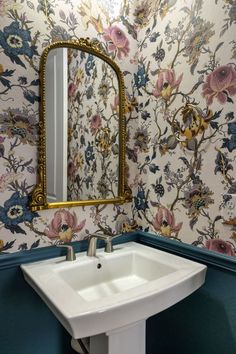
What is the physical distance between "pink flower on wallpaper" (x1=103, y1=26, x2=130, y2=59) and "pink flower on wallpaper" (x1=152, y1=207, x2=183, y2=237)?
809mm

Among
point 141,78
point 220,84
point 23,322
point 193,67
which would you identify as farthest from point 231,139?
point 23,322

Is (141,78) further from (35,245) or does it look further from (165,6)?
(35,245)

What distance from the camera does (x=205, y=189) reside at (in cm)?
111

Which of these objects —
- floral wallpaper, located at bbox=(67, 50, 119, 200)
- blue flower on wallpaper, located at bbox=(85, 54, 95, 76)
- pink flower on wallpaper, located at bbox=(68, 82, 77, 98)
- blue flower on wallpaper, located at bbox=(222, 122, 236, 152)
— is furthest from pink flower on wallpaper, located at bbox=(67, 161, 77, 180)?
blue flower on wallpaper, located at bbox=(222, 122, 236, 152)

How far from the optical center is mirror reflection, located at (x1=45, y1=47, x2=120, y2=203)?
3.73 ft

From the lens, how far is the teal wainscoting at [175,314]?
3.39 ft

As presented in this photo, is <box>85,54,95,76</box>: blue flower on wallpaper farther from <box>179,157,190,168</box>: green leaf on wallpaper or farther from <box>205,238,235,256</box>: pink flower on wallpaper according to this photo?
<box>205,238,235,256</box>: pink flower on wallpaper

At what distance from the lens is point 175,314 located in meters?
1.23

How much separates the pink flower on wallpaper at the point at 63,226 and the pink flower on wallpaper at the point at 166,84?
706mm

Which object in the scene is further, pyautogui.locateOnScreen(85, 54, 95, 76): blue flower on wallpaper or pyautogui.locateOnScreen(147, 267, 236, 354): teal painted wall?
pyautogui.locateOnScreen(85, 54, 95, 76): blue flower on wallpaper

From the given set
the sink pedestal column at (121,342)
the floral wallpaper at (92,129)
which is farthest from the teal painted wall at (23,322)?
the floral wallpaper at (92,129)

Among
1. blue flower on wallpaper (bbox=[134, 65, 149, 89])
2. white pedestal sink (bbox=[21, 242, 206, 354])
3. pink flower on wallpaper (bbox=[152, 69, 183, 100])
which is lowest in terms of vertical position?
white pedestal sink (bbox=[21, 242, 206, 354])

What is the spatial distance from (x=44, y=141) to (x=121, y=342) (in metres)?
0.81

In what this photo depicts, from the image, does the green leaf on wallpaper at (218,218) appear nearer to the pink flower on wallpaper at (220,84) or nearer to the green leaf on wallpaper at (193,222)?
the green leaf on wallpaper at (193,222)
